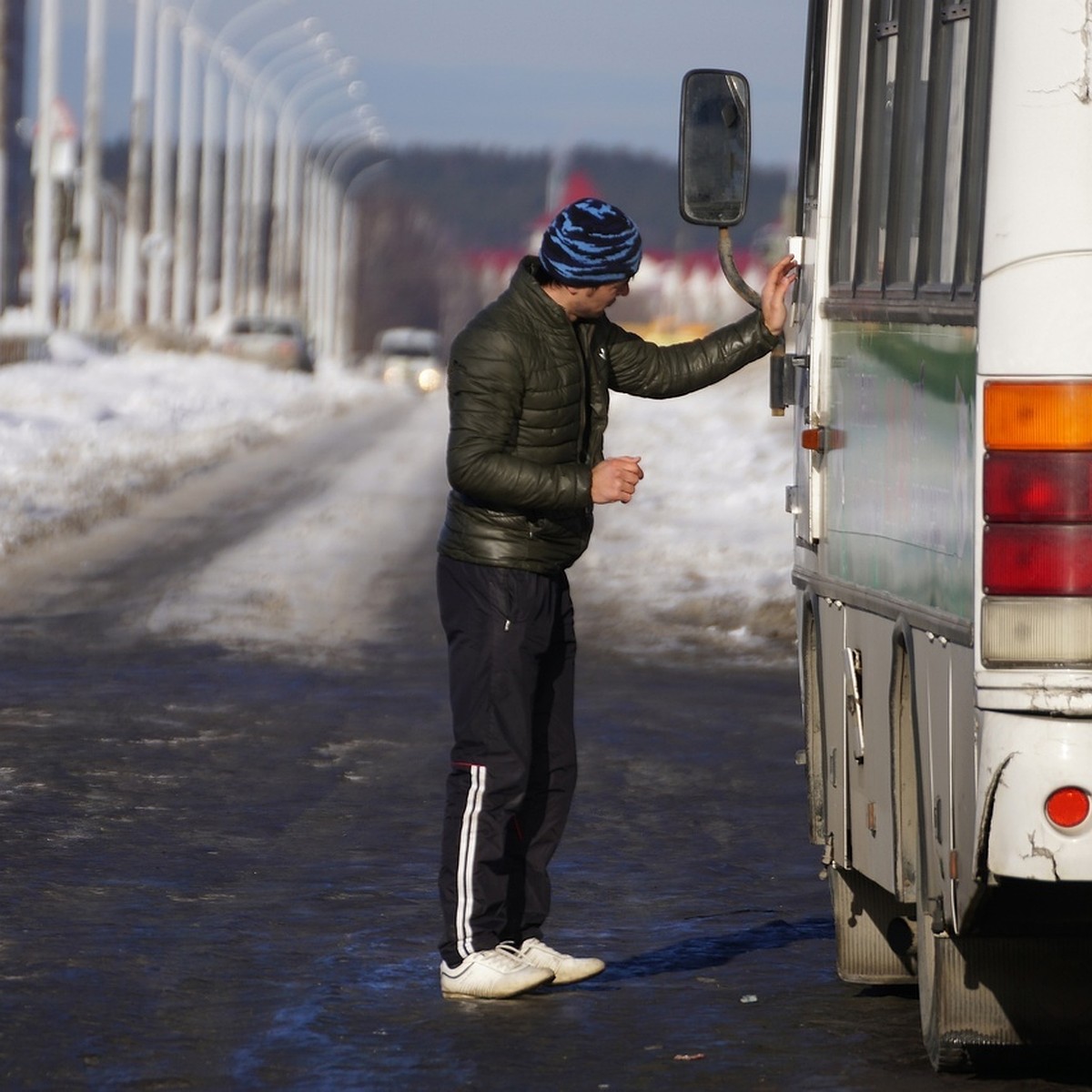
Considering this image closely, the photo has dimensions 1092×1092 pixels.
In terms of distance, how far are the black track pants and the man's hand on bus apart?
0.80m

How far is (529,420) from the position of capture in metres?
6.30

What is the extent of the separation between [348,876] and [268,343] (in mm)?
63373

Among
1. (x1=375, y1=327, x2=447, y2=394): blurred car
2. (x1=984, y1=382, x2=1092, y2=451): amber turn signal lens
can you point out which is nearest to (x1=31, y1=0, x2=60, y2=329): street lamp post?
(x1=375, y1=327, x2=447, y2=394): blurred car

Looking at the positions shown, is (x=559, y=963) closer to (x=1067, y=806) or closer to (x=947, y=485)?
(x=947, y=485)

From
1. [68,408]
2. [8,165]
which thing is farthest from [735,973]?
[8,165]

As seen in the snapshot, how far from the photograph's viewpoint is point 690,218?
6508mm

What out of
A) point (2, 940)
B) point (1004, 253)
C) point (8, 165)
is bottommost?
point (2, 940)

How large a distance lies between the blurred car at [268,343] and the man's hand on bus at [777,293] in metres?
61.9

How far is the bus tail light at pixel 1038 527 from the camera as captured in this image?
466cm

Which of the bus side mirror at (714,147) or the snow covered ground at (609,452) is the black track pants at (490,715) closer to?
the bus side mirror at (714,147)

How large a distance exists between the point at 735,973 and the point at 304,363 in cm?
6516

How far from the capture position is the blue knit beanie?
6.29 meters

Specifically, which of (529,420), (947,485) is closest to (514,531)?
(529,420)

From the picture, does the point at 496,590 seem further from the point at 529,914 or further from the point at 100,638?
the point at 100,638
